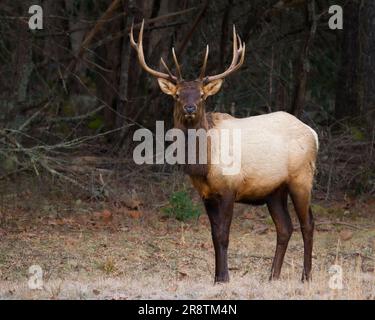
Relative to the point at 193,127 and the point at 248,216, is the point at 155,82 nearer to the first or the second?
the point at 248,216

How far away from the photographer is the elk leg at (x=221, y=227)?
10.3 m

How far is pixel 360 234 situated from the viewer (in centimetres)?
1391

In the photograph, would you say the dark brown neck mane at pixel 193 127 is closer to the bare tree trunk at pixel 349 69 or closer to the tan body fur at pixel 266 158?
the tan body fur at pixel 266 158

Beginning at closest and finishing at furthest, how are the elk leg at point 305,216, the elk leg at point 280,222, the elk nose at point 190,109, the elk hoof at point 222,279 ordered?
the elk nose at point 190,109 < the elk hoof at point 222,279 < the elk leg at point 305,216 < the elk leg at point 280,222

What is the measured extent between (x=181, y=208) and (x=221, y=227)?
13.2 feet

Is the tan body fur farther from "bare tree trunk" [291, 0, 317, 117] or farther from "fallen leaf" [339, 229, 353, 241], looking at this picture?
"bare tree trunk" [291, 0, 317, 117]

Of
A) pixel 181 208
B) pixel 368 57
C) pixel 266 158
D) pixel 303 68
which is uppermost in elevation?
pixel 368 57

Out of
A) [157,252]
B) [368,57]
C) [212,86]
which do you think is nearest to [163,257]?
[157,252]

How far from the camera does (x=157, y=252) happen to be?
42.5 ft

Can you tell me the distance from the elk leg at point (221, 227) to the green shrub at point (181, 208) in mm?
3896

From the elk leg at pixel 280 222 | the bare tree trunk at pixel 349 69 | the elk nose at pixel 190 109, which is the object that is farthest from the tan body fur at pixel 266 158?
the bare tree trunk at pixel 349 69

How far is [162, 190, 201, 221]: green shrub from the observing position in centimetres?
1430

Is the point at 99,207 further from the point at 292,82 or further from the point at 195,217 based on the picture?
the point at 292,82
